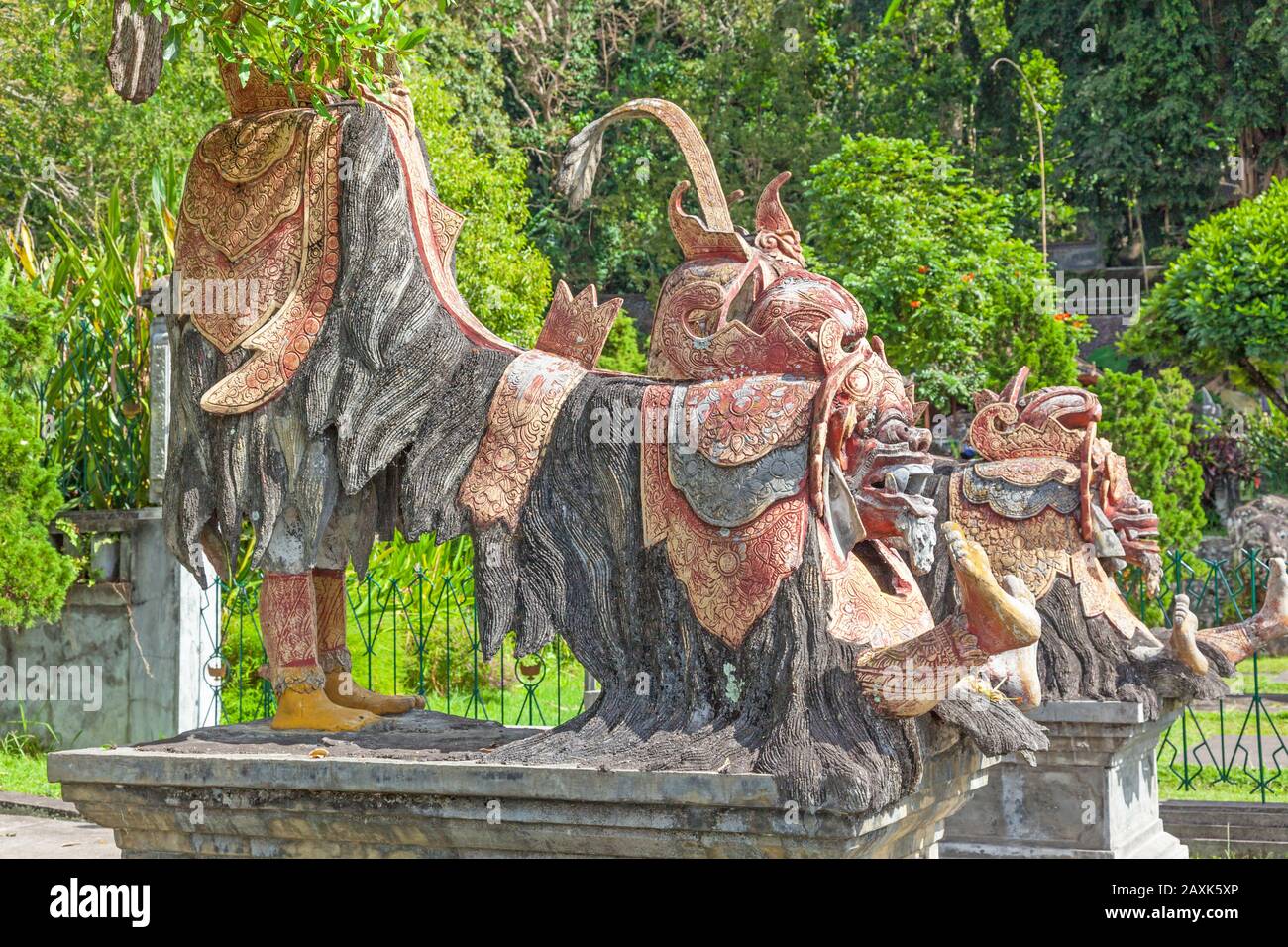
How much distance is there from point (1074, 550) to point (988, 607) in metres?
2.25

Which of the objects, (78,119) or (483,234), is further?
(78,119)

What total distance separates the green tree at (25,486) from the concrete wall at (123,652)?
1.03 ft

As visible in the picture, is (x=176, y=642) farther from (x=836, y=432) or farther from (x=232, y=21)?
(x=836, y=432)

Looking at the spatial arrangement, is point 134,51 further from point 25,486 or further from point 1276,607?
point 1276,607

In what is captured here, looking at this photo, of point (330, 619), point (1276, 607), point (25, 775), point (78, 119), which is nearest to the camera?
point (330, 619)

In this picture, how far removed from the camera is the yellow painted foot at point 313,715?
4625 millimetres

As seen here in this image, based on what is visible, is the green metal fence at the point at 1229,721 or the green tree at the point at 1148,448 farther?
the green tree at the point at 1148,448

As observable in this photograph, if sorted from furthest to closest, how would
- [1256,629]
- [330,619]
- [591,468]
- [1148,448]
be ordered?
1. [1148,448]
2. [1256,629]
3. [330,619]
4. [591,468]

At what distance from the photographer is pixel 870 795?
3.71m

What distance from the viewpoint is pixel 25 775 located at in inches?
311

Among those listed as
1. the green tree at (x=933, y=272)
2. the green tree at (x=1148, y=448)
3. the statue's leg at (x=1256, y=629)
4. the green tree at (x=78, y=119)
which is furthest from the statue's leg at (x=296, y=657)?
the green tree at (x=78, y=119)

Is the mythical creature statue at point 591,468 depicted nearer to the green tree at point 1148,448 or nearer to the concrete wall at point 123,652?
the concrete wall at point 123,652

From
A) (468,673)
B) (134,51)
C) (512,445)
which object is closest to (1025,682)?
(512,445)

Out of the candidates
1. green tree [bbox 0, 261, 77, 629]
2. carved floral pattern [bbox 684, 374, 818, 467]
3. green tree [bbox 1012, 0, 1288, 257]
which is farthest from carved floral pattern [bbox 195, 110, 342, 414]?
green tree [bbox 1012, 0, 1288, 257]
